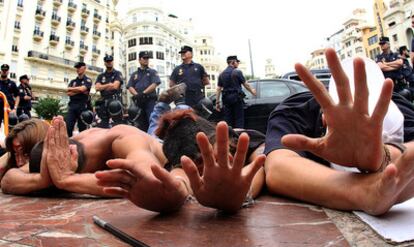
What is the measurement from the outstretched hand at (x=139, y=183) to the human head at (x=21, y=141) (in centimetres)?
160

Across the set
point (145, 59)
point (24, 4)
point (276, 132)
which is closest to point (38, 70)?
point (24, 4)

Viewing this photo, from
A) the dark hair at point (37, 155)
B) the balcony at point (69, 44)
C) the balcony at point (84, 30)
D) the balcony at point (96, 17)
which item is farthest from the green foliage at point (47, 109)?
the dark hair at point (37, 155)

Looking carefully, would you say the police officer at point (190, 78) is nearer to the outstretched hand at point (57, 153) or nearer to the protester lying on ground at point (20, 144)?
the protester lying on ground at point (20, 144)

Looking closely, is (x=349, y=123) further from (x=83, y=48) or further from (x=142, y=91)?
(x=83, y=48)

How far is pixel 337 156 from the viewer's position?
43.5 inches

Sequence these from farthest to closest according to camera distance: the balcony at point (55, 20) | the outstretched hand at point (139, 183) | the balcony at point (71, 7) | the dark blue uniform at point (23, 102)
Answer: the balcony at point (71, 7) < the balcony at point (55, 20) < the dark blue uniform at point (23, 102) < the outstretched hand at point (139, 183)

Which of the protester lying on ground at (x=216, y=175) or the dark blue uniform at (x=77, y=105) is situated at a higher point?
the dark blue uniform at (x=77, y=105)

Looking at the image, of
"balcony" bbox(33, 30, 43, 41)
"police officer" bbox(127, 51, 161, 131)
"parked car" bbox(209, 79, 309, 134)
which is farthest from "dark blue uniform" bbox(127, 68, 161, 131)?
"balcony" bbox(33, 30, 43, 41)

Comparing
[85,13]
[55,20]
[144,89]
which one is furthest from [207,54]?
[144,89]

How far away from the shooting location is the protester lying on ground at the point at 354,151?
98 cm

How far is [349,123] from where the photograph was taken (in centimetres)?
103

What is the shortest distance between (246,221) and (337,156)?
456mm

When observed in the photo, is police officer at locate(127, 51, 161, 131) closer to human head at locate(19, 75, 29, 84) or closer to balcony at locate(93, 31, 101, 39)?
human head at locate(19, 75, 29, 84)

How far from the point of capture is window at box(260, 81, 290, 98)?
5.82m
